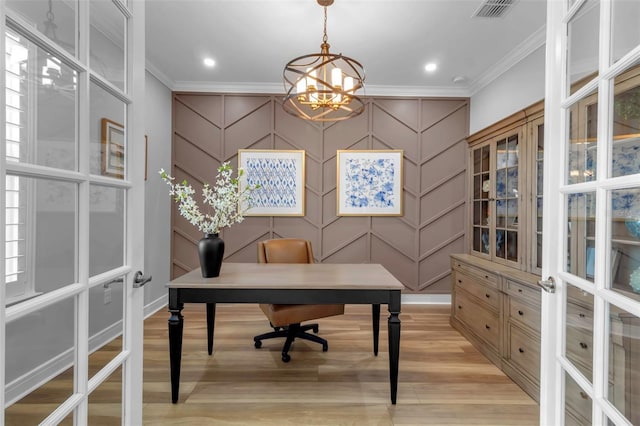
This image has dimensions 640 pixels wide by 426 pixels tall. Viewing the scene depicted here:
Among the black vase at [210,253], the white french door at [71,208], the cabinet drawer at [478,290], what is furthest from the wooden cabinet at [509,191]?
the white french door at [71,208]

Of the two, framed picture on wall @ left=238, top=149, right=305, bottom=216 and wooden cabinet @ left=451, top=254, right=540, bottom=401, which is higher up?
framed picture on wall @ left=238, top=149, right=305, bottom=216

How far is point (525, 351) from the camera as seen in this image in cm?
219

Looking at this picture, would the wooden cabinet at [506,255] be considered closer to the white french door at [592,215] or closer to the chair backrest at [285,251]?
the white french door at [592,215]

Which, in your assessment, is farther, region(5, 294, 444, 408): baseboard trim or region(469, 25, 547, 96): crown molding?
region(469, 25, 547, 96): crown molding

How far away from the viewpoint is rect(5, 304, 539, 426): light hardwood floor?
73.5 inches

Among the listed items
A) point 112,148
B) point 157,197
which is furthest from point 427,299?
point 112,148

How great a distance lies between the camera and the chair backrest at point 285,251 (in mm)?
2927

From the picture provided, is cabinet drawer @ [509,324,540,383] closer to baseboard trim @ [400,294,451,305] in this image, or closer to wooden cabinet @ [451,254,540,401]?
wooden cabinet @ [451,254,540,401]

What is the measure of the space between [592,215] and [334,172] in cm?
325

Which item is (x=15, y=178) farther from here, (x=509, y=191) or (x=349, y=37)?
(x=509, y=191)

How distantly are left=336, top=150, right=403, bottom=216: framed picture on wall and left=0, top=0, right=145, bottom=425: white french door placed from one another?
299cm

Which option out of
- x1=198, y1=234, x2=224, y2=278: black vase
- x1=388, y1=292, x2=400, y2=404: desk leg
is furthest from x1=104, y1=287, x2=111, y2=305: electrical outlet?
x1=388, y1=292, x2=400, y2=404: desk leg

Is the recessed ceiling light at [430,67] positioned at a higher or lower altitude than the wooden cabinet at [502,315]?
higher

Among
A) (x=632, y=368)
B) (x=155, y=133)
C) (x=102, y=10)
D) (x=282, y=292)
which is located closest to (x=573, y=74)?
(x=632, y=368)
